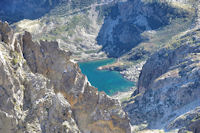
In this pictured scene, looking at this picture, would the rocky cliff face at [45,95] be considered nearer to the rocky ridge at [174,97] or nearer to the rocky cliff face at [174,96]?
the rocky ridge at [174,97]

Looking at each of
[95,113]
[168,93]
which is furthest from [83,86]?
[168,93]

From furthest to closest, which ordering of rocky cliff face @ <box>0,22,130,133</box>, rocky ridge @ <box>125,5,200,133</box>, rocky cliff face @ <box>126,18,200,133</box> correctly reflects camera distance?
rocky cliff face @ <box>126,18,200,133</box>
rocky ridge @ <box>125,5,200,133</box>
rocky cliff face @ <box>0,22,130,133</box>

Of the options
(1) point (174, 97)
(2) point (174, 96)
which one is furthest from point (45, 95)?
(2) point (174, 96)

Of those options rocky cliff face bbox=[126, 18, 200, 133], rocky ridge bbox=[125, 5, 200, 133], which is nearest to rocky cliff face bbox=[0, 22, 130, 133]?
rocky ridge bbox=[125, 5, 200, 133]

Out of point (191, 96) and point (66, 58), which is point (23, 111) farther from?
point (191, 96)

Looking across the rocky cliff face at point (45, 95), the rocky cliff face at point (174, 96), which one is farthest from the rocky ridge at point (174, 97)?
the rocky cliff face at point (45, 95)

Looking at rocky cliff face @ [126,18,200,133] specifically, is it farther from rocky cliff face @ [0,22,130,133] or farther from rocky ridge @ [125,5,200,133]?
rocky cliff face @ [0,22,130,133]

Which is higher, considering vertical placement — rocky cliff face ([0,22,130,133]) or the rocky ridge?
the rocky ridge
